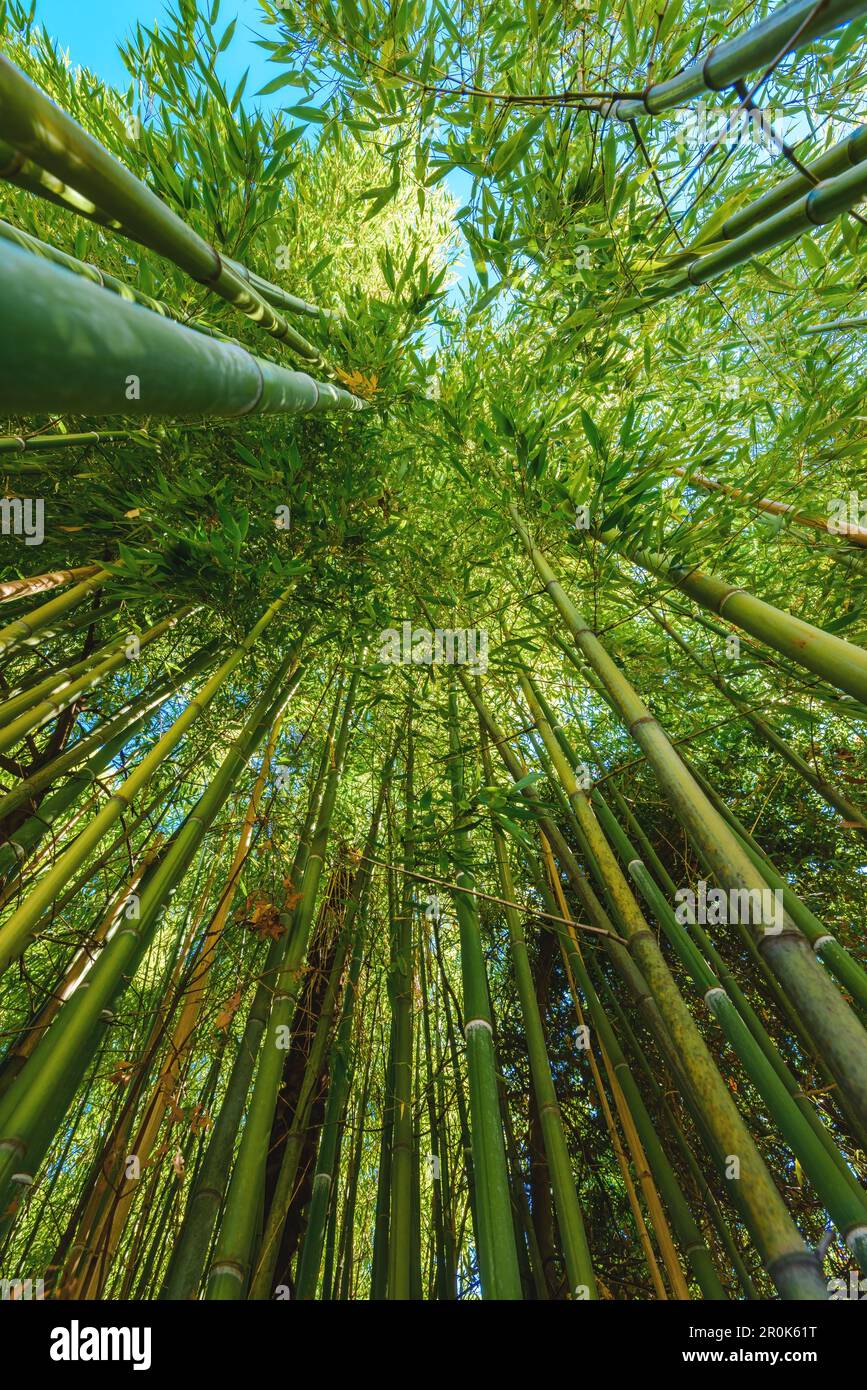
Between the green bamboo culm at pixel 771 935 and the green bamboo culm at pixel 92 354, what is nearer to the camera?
the green bamboo culm at pixel 92 354

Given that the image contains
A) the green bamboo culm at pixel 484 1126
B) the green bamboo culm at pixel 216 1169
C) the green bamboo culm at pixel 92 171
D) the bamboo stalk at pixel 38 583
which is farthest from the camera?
the bamboo stalk at pixel 38 583

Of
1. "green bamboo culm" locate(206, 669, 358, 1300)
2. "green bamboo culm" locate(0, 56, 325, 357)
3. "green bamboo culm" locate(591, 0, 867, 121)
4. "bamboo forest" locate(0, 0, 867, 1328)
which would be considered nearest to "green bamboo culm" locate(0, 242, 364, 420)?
"bamboo forest" locate(0, 0, 867, 1328)

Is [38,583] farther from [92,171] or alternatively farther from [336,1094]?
[336,1094]

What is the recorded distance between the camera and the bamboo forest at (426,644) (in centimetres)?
129

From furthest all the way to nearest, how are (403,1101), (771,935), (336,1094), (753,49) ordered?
(336,1094), (403,1101), (753,49), (771,935)

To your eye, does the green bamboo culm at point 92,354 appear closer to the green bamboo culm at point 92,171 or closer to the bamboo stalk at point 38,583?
the green bamboo culm at point 92,171

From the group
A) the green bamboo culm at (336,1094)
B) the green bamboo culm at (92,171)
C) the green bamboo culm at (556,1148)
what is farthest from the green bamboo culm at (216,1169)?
the green bamboo culm at (92,171)

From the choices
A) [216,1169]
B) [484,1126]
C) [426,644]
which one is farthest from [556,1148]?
[426,644]

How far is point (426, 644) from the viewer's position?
95.8 inches

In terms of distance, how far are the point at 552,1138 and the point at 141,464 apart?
2.77 m

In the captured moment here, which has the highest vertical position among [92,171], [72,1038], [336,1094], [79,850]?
[92,171]

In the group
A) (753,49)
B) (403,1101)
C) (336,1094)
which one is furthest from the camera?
(336,1094)

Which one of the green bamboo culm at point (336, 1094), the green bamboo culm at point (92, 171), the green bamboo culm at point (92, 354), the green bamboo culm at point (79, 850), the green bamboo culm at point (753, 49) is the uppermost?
the green bamboo culm at point (753, 49)

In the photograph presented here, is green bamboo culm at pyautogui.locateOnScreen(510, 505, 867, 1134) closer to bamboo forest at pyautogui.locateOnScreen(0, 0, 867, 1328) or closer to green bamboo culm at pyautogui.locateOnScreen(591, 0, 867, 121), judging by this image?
bamboo forest at pyautogui.locateOnScreen(0, 0, 867, 1328)
